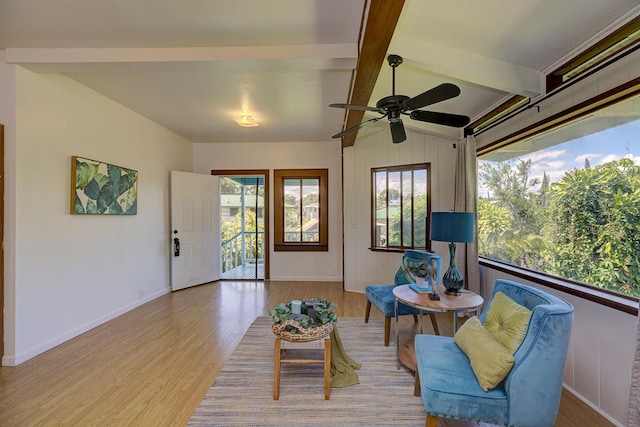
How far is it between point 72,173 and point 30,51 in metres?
1.12

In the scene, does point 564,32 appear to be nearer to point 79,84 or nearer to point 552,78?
point 552,78

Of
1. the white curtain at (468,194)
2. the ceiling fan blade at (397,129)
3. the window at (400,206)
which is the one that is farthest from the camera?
the window at (400,206)

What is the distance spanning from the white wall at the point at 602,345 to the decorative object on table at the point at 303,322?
5.95 ft

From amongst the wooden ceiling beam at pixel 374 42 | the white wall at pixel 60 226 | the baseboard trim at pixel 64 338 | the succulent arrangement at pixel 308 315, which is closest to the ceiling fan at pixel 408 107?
the wooden ceiling beam at pixel 374 42

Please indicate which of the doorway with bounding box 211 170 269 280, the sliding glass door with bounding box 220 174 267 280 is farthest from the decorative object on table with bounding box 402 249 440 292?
the sliding glass door with bounding box 220 174 267 280

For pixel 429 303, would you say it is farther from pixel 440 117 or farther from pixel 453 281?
pixel 440 117

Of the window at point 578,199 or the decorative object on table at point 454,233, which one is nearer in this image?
the window at point 578,199

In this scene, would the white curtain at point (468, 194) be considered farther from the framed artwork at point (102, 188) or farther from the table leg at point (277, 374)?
the framed artwork at point (102, 188)

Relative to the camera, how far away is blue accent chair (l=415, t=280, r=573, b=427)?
137 centimetres

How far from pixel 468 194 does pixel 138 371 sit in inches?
153

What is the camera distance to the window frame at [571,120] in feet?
5.78

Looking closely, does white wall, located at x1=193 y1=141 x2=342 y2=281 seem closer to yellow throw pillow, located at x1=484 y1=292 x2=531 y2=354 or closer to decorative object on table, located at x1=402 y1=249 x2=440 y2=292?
decorative object on table, located at x1=402 y1=249 x2=440 y2=292

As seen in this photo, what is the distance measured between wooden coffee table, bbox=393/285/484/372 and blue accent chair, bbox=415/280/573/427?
67 centimetres

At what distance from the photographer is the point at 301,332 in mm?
1979
